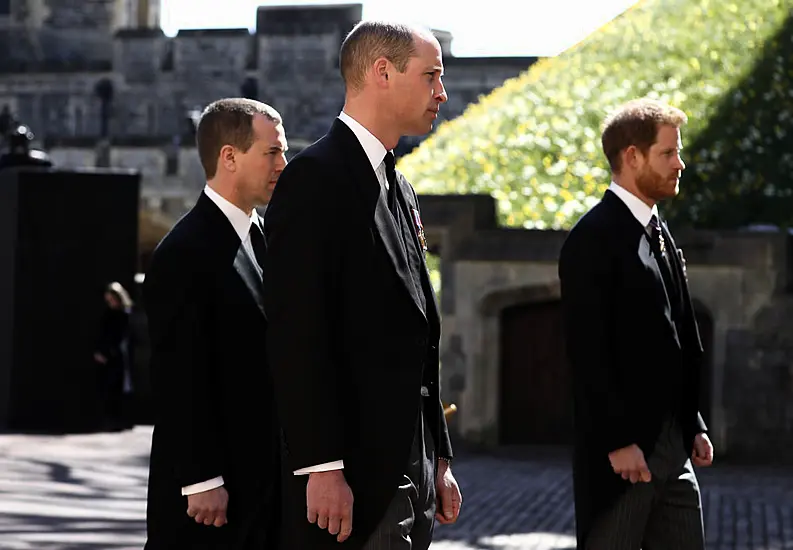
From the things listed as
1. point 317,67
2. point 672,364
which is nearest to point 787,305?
point 672,364

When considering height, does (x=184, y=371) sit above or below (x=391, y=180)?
below

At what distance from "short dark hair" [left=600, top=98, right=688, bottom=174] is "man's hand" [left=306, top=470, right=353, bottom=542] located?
1.77 meters

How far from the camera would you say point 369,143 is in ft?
12.9

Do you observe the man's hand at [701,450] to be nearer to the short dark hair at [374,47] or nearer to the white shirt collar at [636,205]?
the white shirt collar at [636,205]

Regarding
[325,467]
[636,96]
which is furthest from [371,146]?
[636,96]

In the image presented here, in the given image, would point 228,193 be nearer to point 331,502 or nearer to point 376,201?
point 376,201

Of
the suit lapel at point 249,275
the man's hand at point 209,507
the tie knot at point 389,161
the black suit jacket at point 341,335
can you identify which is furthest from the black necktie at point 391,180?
the man's hand at point 209,507

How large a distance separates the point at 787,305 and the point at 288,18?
3773cm

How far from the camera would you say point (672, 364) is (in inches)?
190

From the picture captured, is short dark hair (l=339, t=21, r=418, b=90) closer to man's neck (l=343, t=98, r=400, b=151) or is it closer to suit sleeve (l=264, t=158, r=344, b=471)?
man's neck (l=343, t=98, r=400, b=151)

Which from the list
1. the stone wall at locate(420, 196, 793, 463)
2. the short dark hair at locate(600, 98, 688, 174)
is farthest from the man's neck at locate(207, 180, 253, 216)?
the stone wall at locate(420, 196, 793, 463)

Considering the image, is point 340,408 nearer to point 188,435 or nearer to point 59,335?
point 188,435

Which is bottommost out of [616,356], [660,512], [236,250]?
[660,512]

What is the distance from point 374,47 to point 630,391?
142cm
